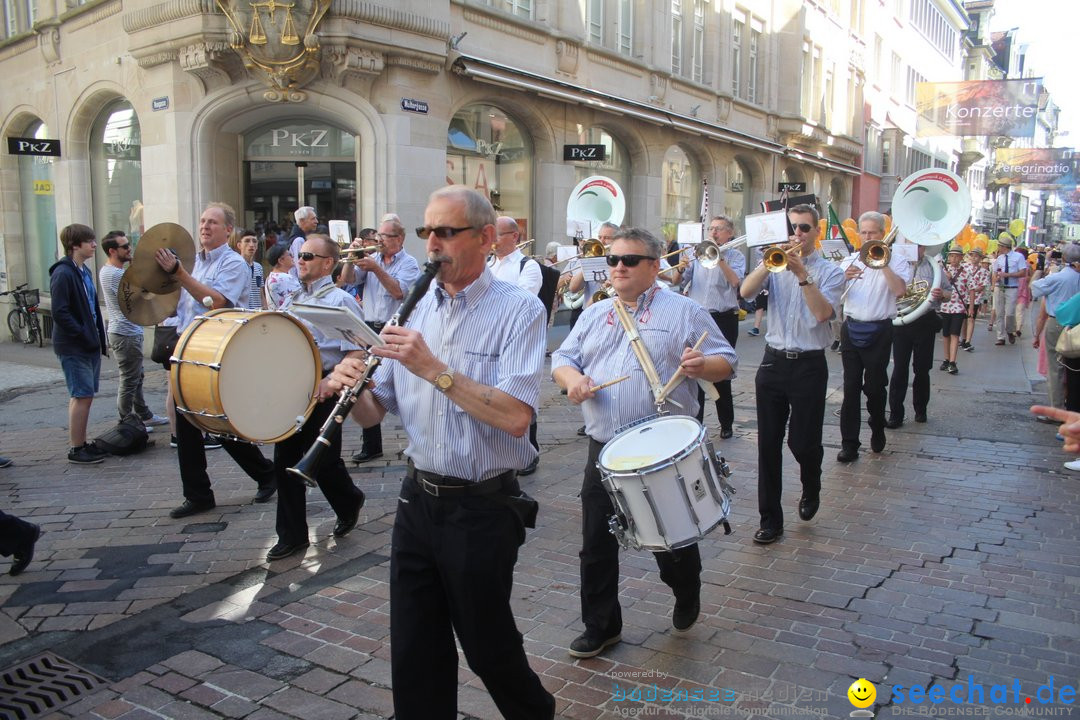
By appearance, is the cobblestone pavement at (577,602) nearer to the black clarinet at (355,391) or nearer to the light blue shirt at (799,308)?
the black clarinet at (355,391)

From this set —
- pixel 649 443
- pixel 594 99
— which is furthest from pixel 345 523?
pixel 594 99

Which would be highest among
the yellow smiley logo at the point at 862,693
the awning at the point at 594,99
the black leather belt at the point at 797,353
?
the awning at the point at 594,99

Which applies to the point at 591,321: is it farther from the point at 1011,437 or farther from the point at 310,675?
the point at 1011,437

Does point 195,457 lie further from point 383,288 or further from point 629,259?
point 629,259

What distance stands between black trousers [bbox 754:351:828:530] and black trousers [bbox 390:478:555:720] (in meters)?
2.96

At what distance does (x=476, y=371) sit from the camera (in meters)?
2.95

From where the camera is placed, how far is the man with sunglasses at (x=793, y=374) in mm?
5488

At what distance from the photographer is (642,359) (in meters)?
3.96

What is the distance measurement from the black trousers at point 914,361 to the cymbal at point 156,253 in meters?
7.03

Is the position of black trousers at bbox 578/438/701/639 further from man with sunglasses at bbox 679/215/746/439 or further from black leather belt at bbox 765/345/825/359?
man with sunglasses at bbox 679/215/746/439

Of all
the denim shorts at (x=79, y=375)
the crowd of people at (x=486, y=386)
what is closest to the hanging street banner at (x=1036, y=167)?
the crowd of people at (x=486, y=386)

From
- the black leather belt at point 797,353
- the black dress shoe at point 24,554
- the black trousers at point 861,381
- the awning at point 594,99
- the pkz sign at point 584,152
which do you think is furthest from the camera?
the pkz sign at point 584,152

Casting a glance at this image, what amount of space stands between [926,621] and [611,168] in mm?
17424

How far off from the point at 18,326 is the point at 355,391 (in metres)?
17.2
